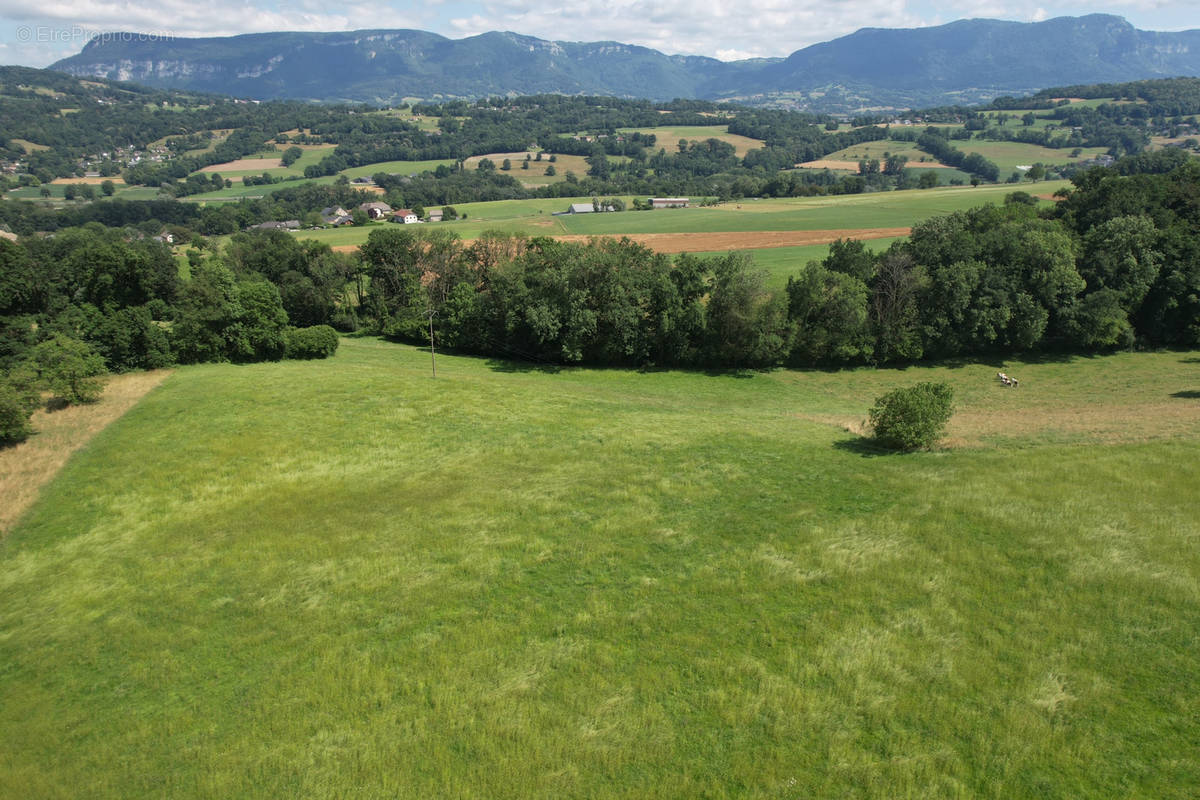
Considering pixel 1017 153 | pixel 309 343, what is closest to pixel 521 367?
pixel 309 343

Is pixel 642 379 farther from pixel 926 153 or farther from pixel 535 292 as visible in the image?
pixel 926 153

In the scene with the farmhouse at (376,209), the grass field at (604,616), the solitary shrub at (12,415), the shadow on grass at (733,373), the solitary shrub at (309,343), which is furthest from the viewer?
the farmhouse at (376,209)

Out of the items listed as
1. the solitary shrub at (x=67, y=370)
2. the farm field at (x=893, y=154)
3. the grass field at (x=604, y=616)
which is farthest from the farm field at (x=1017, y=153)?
the solitary shrub at (x=67, y=370)

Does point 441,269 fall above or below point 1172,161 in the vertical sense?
below

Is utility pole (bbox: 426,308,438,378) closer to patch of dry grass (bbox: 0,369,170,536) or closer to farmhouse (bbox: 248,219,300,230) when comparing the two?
patch of dry grass (bbox: 0,369,170,536)

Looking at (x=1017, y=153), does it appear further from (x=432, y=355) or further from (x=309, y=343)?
(x=309, y=343)

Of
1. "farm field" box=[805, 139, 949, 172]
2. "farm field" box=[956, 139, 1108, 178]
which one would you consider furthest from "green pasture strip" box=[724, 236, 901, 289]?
"farm field" box=[805, 139, 949, 172]

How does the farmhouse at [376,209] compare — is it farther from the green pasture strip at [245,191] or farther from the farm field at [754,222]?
the green pasture strip at [245,191]

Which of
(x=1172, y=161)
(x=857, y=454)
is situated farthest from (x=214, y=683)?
(x=1172, y=161)
